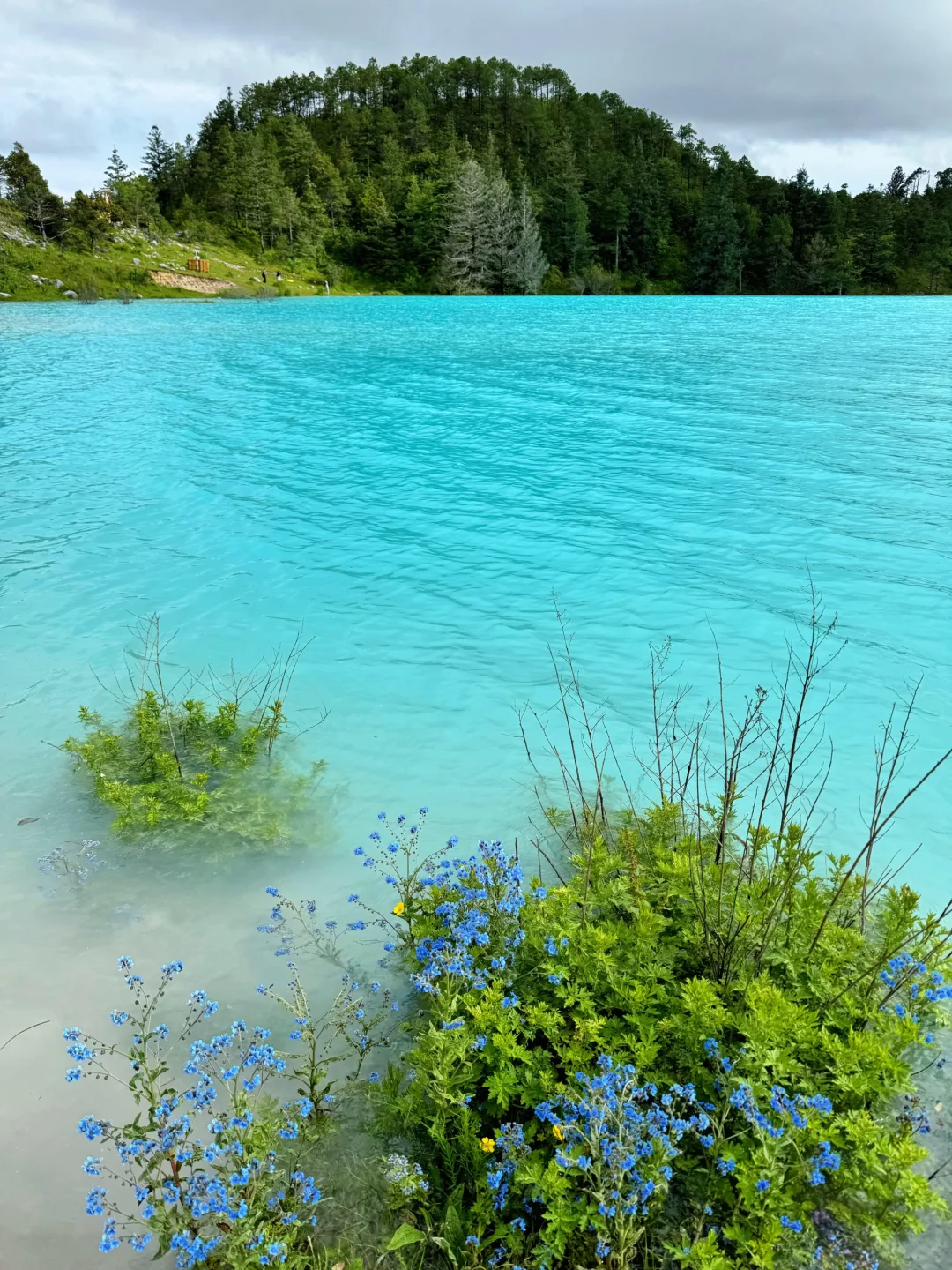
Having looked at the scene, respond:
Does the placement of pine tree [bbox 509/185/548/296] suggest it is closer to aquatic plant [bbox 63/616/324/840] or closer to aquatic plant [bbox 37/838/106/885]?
aquatic plant [bbox 63/616/324/840]

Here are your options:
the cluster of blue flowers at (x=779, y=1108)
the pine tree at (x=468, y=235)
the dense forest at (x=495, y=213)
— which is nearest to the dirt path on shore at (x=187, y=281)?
the dense forest at (x=495, y=213)

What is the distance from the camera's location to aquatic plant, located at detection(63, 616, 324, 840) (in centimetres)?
484

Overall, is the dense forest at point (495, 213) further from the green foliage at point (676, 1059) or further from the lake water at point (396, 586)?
the green foliage at point (676, 1059)

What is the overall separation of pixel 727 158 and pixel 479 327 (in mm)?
109979

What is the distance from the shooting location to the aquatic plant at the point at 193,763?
15.9 feet

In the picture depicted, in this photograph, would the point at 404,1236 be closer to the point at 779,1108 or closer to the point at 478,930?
the point at 478,930

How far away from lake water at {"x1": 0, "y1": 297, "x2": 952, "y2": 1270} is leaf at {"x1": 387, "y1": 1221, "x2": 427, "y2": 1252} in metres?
1.08

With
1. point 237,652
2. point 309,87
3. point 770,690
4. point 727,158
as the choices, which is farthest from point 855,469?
point 309,87

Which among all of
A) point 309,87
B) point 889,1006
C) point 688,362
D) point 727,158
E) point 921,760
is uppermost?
point 309,87

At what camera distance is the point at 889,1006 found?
294 centimetres

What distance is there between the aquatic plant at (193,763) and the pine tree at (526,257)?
91.3 metres

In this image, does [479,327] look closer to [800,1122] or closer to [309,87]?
[800,1122]

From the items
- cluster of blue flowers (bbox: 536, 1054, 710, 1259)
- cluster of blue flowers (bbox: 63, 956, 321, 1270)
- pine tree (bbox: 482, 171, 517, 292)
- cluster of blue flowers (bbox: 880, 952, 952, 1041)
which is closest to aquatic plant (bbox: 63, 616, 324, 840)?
cluster of blue flowers (bbox: 63, 956, 321, 1270)

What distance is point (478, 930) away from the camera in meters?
3.22
